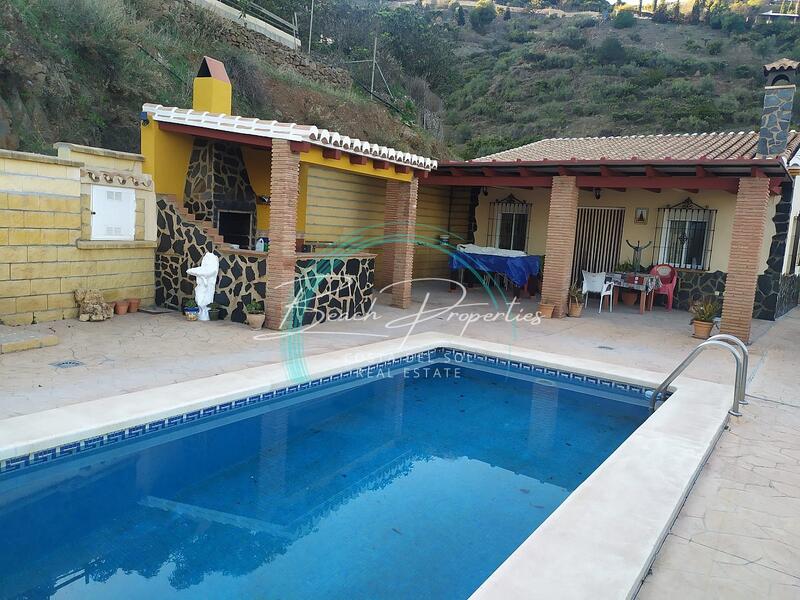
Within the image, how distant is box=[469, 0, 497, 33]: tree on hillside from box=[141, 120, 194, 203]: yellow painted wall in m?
42.9

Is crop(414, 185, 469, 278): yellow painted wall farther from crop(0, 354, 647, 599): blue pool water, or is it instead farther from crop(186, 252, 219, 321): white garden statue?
crop(0, 354, 647, 599): blue pool water

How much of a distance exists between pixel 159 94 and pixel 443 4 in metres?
49.5

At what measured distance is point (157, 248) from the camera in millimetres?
10328

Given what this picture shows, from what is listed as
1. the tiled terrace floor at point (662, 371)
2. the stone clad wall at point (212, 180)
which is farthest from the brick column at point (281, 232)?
the stone clad wall at point (212, 180)

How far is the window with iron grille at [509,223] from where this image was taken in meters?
16.6

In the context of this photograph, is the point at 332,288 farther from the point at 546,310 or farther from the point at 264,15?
the point at 264,15

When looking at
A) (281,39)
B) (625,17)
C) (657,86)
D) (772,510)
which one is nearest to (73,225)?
(772,510)

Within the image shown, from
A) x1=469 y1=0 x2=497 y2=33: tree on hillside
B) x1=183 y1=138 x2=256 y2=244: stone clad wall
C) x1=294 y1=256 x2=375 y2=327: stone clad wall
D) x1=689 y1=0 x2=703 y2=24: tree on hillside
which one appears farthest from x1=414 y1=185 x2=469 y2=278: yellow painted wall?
x1=689 y1=0 x2=703 y2=24: tree on hillside

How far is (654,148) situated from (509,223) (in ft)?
13.8

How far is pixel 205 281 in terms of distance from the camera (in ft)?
31.3

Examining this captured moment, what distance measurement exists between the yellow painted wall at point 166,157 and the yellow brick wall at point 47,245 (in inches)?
16.6

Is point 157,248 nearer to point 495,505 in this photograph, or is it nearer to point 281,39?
point 495,505

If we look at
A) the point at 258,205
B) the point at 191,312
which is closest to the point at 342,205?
the point at 258,205

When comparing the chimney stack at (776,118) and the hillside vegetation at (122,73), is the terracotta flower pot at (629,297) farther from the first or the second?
the hillside vegetation at (122,73)
